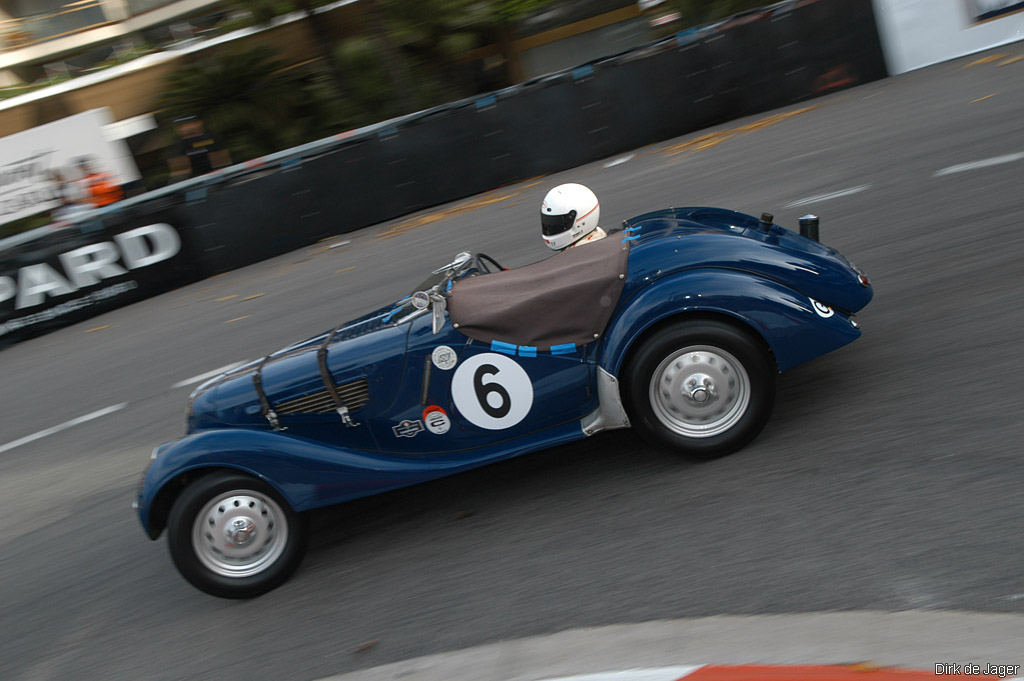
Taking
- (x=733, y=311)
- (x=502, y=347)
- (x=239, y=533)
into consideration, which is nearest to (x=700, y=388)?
(x=733, y=311)

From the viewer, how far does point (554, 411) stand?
171 inches

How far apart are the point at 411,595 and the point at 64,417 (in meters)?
5.39

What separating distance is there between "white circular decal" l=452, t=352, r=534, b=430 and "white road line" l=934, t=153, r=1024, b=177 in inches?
205

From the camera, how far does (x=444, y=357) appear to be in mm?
4328

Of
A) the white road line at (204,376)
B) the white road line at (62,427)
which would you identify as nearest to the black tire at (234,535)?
the white road line at (204,376)

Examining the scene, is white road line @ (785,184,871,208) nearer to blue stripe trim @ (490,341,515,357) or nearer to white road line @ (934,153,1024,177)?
white road line @ (934,153,1024,177)

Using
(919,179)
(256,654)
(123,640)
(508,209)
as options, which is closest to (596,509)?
(256,654)

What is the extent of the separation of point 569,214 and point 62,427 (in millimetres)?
5429

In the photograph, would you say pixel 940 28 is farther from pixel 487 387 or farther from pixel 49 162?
pixel 49 162

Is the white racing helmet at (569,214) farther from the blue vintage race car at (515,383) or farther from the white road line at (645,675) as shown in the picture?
the white road line at (645,675)

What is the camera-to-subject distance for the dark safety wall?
12.2 metres

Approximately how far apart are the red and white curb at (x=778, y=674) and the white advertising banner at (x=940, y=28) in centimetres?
1157

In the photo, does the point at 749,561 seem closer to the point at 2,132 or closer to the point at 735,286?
the point at 735,286

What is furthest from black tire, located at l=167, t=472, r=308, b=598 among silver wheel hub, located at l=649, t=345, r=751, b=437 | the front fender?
silver wheel hub, located at l=649, t=345, r=751, b=437
